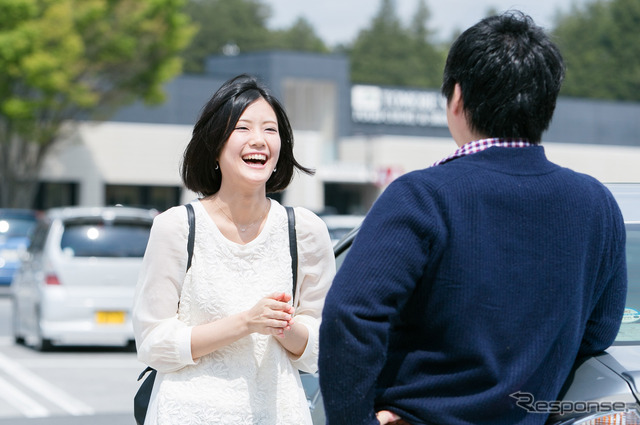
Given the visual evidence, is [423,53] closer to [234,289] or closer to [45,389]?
[45,389]

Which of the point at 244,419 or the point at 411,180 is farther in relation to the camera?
the point at 244,419

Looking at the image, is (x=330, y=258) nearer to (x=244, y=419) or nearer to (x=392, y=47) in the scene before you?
(x=244, y=419)

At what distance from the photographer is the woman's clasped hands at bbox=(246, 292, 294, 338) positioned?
9.55 ft

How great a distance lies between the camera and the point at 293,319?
308 centimetres

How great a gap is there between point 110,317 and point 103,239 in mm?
982

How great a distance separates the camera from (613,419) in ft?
7.99

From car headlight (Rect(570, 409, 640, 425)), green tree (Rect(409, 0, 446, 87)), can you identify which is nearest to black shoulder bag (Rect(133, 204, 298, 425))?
car headlight (Rect(570, 409, 640, 425))

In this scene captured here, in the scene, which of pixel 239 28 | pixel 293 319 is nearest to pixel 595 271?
pixel 293 319

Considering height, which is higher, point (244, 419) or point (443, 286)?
point (443, 286)

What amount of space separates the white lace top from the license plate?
29.5 feet

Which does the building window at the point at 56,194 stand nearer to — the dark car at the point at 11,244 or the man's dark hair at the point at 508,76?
the dark car at the point at 11,244

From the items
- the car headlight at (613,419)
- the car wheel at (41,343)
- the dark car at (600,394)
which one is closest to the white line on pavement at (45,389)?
the car wheel at (41,343)

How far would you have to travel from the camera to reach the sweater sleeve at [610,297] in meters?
2.50

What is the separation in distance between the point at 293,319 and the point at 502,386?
92 centimetres
